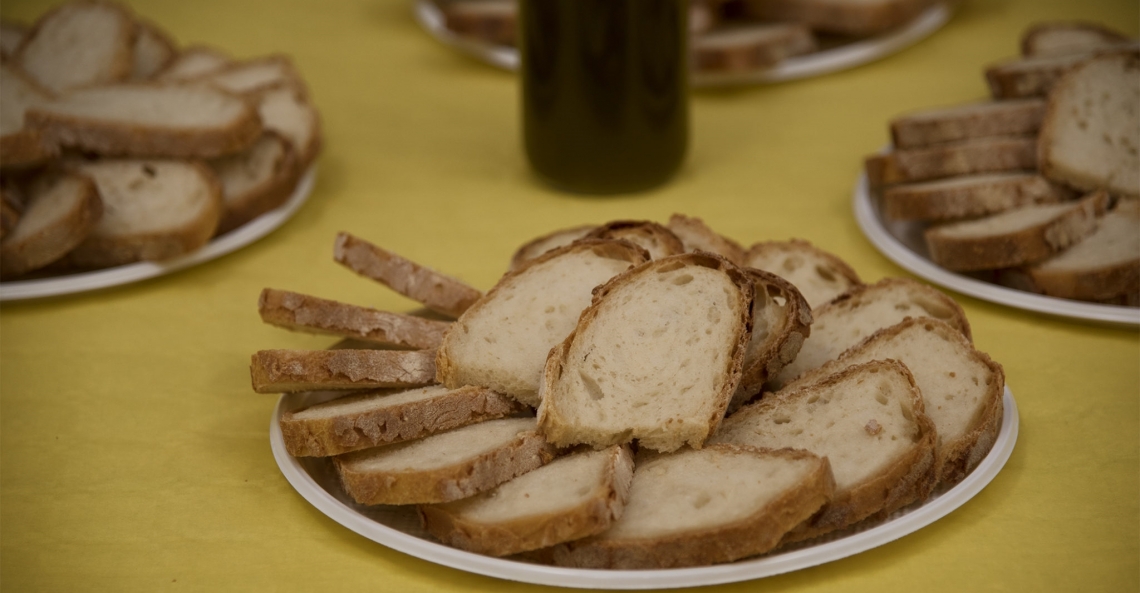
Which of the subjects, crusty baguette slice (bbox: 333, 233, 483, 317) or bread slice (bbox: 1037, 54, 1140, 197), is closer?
crusty baguette slice (bbox: 333, 233, 483, 317)

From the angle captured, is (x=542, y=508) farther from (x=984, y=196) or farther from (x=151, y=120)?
(x=151, y=120)

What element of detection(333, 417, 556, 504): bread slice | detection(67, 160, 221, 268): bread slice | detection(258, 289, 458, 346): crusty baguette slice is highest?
detection(258, 289, 458, 346): crusty baguette slice

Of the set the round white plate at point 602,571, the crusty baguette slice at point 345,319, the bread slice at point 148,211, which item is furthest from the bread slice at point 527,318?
the bread slice at point 148,211

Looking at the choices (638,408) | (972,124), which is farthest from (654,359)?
(972,124)

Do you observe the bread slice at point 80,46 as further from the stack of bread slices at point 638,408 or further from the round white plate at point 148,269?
the stack of bread slices at point 638,408

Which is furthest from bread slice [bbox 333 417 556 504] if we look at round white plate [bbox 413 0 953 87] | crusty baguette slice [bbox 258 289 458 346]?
round white plate [bbox 413 0 953 87]

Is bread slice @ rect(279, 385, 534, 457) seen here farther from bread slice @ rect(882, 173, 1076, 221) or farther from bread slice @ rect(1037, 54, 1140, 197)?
bread slice @ rect(1037, 54, 1140, 197)

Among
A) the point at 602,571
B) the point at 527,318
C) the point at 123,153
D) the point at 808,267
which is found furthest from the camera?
the point at 123,153
